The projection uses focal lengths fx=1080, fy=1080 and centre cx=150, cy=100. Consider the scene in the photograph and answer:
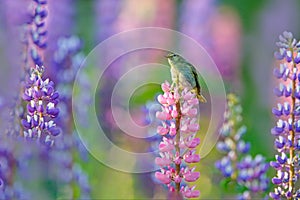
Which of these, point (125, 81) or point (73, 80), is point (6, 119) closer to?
point (73, 80)

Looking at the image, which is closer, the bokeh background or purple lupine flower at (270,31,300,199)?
purple lupine flower at (270,31,300,199)

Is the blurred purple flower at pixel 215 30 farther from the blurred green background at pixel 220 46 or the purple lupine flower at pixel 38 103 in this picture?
the purple lupine flower at pixel 38 103

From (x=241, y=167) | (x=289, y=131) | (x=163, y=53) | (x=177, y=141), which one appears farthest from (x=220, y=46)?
(x=177, y=141)

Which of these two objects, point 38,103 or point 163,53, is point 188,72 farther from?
point 163,53

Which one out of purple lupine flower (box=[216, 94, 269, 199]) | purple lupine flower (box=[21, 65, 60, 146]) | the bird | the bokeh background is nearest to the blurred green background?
the bokeh background

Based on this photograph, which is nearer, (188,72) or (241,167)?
(188,72)

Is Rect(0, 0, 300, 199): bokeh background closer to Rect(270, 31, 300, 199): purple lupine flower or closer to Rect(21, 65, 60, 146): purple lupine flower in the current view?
Rect(21, 65, 60, 146): purple lupine flower
